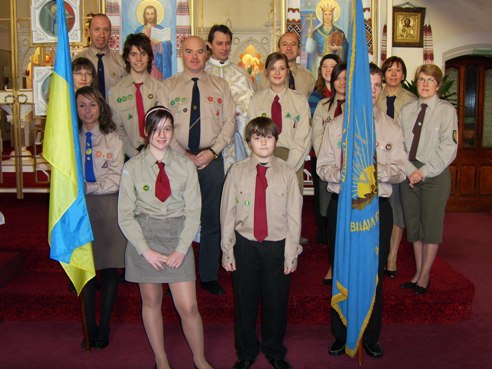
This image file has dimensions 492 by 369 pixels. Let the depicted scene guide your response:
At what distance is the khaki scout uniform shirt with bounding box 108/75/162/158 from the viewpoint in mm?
3943

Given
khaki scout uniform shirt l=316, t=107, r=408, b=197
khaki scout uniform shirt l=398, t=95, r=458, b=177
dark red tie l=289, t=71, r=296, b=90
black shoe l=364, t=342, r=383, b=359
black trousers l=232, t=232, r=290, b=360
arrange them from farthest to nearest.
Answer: dark red tie l=289, t=71, r=296, b=90, khaki scout uniform shirt l=398, t=95, r=458, b=177, black shoe l=364, t=342, r=383, b=359, khaki scout uniform shirt l=316, t=107, r=408, b=197, black trousers l=232, t=232, r=290, b=360

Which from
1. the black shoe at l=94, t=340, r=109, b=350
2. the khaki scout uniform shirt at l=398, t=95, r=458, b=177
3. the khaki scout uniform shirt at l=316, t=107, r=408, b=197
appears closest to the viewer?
the khaki scout uniform shirt at l=316, t=107, r=408, b=197

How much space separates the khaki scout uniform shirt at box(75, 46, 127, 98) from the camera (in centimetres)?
434

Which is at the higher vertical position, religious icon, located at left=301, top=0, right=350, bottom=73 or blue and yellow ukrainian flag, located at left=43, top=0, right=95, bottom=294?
religious icon, located at left=301, top=0, right=350, bottom=73

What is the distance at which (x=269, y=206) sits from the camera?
122 inches

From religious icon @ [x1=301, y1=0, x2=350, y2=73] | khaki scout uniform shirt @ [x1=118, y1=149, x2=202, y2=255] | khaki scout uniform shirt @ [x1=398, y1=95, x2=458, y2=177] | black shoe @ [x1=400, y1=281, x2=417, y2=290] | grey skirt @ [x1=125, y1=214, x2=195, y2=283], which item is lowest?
black shoe @ [x1=400, y1=281, x2=417, y2=290]

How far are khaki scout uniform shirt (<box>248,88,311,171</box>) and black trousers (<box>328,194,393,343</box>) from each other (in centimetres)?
63

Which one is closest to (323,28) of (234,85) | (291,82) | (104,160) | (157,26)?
(157,26)

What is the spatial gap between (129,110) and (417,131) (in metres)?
2.06

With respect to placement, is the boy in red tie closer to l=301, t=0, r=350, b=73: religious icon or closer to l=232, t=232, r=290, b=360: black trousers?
l=232, t=232, r=290, b=360: black trousers

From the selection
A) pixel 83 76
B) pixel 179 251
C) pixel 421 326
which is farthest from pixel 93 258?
pixel 421 326

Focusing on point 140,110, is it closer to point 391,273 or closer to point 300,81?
point 300,81

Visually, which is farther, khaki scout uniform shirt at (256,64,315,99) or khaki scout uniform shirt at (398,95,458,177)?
khaki scout uniform shirt at (256,64,315,99)

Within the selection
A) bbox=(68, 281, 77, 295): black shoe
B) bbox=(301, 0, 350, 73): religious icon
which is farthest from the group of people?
bbox=(301, 0, 350, 73): religious icon
